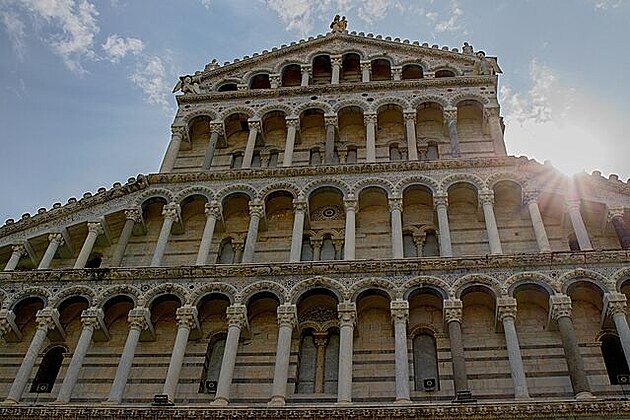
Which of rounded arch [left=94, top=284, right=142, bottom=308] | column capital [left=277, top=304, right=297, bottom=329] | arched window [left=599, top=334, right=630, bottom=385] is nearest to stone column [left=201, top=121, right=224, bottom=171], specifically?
rounded arch [left=94, top=284, right=142, bottom=308]

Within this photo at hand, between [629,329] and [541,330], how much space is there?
→ 54.0 inches

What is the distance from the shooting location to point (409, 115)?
58.4 ft

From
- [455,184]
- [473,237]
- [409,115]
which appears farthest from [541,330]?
[409,115]

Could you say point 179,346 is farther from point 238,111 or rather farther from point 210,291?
point 238,111

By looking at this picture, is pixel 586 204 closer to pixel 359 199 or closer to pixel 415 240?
Result: pixel 415 240

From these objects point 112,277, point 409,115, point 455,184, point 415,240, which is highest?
point 409,115

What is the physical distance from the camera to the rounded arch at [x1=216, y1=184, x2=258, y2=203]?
1603 cm

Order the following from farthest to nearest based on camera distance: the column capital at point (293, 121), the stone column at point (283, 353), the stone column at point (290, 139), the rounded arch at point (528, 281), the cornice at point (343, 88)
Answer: the cornice at point (343, 88) → the column capital at point (293, 121) → the stone column at point (290, 139) → the rounded arch at point (528, 281) → the stone column at point (283, 353)

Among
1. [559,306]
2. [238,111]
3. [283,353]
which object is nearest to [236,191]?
[238,111]

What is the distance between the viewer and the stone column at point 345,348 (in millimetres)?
11906

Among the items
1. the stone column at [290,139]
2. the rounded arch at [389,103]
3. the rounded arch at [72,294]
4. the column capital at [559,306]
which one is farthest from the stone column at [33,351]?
the column capital at [559,306]

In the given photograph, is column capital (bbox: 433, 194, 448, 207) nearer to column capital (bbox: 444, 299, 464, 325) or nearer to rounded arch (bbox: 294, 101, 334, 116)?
column capital (bbox: 444, 299, 464, 325)

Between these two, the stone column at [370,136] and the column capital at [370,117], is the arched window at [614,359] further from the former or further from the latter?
the column capital at [370,117]

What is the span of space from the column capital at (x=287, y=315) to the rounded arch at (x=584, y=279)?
4.39 m
